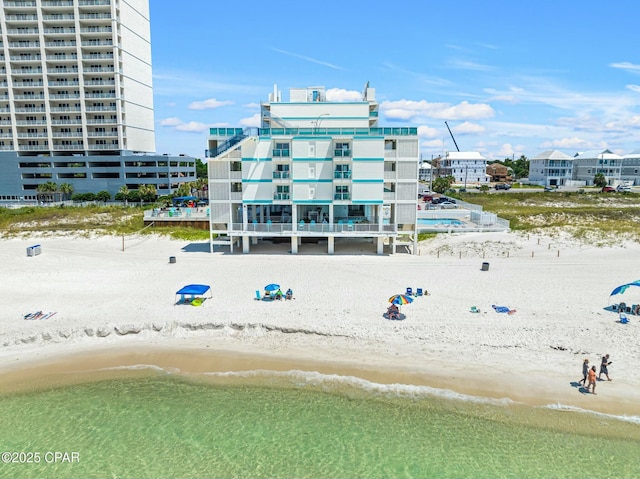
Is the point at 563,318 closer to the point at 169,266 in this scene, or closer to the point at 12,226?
the point at 169,266

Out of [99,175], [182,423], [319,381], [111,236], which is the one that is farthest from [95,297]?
[99,175]

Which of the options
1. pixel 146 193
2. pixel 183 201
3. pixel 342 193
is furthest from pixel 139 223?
pixel 342 193

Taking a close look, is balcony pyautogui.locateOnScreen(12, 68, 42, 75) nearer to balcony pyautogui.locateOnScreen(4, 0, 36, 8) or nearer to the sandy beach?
balcony pyautogui.locateOnScreen(4, 0, 36, 8)

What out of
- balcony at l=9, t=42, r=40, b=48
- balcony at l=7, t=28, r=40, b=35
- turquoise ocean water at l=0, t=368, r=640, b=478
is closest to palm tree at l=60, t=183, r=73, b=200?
balcony at l=9, t=42, r=40, b=48

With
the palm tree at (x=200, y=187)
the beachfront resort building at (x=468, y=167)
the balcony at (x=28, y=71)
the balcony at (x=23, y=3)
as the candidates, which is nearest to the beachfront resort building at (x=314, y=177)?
the palm tree at (x=200, y=187)

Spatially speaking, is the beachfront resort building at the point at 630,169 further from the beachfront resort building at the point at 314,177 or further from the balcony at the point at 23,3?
the balcony at the point at 23,3

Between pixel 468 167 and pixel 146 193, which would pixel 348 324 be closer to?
pixel 146 193
